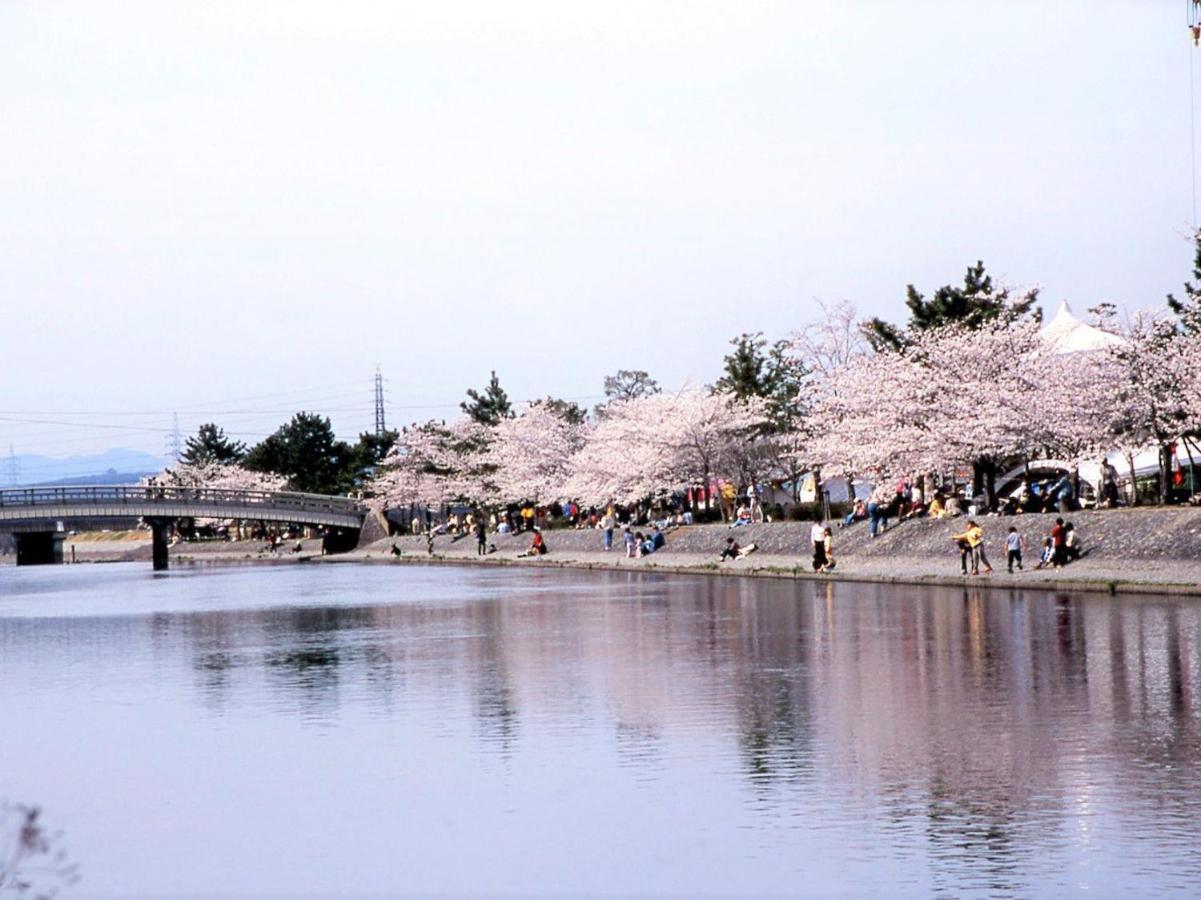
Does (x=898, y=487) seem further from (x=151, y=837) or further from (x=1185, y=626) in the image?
(x=151, y=837)

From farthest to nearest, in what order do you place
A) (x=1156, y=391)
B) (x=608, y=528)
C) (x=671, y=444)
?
(x=671, y=444) < (x=608, y=528) < (x=1156, y=391)

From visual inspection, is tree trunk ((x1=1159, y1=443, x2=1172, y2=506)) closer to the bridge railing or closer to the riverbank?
the riverbank

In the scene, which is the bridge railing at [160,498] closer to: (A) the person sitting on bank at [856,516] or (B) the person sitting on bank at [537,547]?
(B) the person sitting on bank at [537,547]

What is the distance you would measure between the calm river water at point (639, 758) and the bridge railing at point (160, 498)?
202 feet

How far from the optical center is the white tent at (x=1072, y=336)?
2291 inches

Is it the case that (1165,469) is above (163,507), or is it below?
below

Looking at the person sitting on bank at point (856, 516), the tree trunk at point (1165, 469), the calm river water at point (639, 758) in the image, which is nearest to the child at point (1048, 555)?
the tree trunk at point (1165, 469)

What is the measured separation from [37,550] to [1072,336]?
305 ft

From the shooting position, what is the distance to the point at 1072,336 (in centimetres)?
6216

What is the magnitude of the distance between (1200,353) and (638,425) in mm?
40260

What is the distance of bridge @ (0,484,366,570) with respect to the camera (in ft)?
300

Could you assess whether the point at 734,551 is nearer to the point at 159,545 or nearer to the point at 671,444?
the point at 671,444

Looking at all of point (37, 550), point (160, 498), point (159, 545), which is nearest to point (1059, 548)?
point (160, 498)

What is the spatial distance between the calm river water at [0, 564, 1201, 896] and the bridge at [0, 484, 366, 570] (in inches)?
2429
